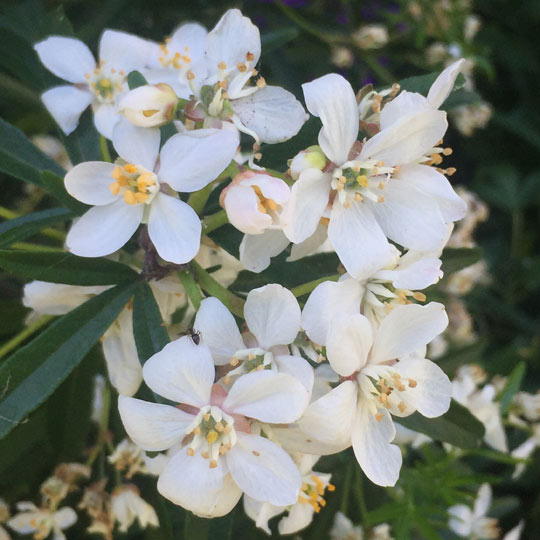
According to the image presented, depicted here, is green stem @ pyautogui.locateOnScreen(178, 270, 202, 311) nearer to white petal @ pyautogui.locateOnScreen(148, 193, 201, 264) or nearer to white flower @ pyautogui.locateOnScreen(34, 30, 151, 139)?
white petal @ pyautogui.locateOnScreen(148, 193, 201, 264)

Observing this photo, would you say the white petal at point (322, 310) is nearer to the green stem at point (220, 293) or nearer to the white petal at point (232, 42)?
the green stem at point (220, 293)

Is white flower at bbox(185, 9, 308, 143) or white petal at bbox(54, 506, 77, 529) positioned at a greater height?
white flower at bbox(185, 9, 308, 143)

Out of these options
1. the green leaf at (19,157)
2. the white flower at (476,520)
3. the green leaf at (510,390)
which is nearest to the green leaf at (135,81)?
the green leaf at (19,157)

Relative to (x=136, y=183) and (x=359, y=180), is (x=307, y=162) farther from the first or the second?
(x=136, y=183)

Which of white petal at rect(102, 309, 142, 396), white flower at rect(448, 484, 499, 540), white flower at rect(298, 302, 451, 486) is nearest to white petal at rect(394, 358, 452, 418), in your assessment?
white flower at rect(298, 302, 451, 486)

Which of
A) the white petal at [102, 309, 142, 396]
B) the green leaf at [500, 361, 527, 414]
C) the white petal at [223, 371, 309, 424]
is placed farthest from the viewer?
the green leaf at [500, 361, 527, 414]

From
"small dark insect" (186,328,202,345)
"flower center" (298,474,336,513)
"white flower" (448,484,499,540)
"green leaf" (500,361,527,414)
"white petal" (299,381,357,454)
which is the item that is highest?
"small dark insect" (186,328,202,345)
